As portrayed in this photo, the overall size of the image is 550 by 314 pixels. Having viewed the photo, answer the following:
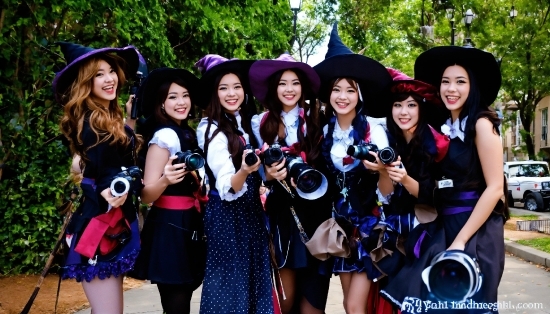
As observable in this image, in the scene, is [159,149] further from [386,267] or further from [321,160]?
[386,267]

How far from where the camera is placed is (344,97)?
373 centimetres

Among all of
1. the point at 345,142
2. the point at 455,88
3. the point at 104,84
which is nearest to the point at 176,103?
the point at 104,84

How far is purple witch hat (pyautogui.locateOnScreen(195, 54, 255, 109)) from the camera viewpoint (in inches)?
146

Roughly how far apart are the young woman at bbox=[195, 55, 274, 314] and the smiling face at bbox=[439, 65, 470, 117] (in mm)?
1250

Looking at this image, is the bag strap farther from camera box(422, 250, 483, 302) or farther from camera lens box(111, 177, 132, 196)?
camera lens box(111, 177, 132, 196)

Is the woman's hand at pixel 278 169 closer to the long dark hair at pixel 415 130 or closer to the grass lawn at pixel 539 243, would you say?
the long dark hair at pixel 415 130

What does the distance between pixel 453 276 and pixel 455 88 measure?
112 centimetres

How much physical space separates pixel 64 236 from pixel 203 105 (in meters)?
1.30

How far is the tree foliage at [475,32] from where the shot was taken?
2025 centimetres

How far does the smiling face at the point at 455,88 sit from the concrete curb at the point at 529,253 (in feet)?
20.4

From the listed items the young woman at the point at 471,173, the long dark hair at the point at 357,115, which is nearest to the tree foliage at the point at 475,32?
the long dark hair at the point at 357,115

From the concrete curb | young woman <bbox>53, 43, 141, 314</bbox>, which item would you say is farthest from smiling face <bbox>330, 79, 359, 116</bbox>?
the concrete curb

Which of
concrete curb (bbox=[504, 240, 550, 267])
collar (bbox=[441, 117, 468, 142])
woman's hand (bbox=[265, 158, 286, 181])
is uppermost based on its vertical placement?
collar (bbox=[441, 117, 468, 142])

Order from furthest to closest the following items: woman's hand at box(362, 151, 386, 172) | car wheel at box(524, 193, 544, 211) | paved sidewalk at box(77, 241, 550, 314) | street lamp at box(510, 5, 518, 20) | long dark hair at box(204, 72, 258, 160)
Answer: street lamp at box(510, 5, 518, 20) → car wheel at box(524, 193, 544, 211) → paved sidewalk at box(77, 241, 550, 314) → long dark hair at box(204, 72, 258, 160) → woman's hand at box(362, 151, 386, 172)
